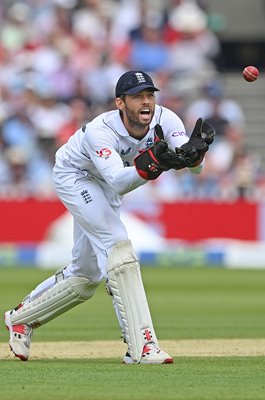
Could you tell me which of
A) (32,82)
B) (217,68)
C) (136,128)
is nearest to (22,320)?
(136,128)

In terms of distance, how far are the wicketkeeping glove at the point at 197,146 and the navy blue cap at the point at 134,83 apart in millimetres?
364

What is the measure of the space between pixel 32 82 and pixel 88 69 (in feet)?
2.97

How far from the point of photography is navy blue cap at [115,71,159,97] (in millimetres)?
6246

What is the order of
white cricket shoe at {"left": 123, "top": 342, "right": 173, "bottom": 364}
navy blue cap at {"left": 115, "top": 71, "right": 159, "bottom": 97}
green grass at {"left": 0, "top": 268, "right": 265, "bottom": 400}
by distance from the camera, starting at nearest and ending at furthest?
green grass at {"left": 0, "top": 268, "right": 265, "bottom": 400} → white cricket shoe at {"left": 123, "top": 342, "right": 173, "bottom": 364} → navy blue cap at {"left": 115, "top": 71, "right": 159, "bottom": 97}

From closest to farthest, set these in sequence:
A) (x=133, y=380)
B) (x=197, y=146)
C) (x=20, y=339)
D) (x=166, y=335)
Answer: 1. (x=133, y=380)
2. (x=197, y=146)
3. (x=20, y=339)
4. (x=166, y=335)

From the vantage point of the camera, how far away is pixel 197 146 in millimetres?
6004

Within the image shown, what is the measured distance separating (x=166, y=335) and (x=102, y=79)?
916cm

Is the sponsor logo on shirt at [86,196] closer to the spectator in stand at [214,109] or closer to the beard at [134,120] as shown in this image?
the beard at [134,120]

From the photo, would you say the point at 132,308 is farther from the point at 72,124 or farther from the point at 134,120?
the point at 72,124

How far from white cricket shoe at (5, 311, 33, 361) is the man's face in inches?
57.1

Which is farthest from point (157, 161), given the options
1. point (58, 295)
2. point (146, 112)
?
point (58, 295)

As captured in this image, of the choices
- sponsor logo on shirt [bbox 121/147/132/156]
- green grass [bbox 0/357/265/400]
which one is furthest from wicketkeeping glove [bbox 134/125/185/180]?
green grass [bbox 0/357/265/400]

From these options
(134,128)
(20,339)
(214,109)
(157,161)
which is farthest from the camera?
(214,109)

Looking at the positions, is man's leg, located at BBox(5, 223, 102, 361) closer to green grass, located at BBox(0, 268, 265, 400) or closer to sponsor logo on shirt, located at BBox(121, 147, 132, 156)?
green grass, located at BBox(0, 268, 265, 400)
